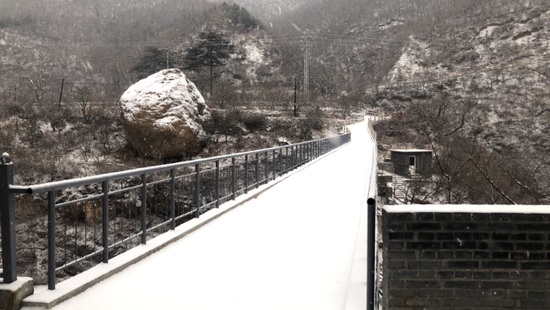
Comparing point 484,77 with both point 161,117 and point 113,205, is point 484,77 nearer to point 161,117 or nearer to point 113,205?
point 161,117

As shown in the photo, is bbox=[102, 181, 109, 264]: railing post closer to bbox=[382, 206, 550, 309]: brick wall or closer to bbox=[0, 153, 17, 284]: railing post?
bbox=[0, 153, 17, 284]: railing post

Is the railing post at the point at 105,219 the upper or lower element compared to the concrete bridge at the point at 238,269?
upper

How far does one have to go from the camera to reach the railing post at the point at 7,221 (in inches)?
128

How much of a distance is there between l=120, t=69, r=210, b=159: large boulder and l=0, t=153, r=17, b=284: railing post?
90.3ft

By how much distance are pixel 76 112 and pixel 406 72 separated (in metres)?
82.5

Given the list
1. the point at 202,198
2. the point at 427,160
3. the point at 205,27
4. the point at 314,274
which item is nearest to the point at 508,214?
the point at 314,274

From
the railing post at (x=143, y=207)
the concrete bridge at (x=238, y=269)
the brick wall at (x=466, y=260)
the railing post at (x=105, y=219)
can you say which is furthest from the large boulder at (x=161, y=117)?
the brick wall at (x=466, y=260)

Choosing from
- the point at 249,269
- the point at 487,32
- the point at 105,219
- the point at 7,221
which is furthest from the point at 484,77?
the point at 7,221

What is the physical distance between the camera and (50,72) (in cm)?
10288

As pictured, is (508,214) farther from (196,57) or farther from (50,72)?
(50,72)

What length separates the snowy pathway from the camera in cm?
358

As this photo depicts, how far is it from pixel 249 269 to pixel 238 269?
128 millimetres

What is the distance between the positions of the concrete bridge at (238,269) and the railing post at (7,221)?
31 cm

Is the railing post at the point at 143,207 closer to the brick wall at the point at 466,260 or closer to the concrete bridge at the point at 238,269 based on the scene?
the concrete bridge at the point at 238,269
